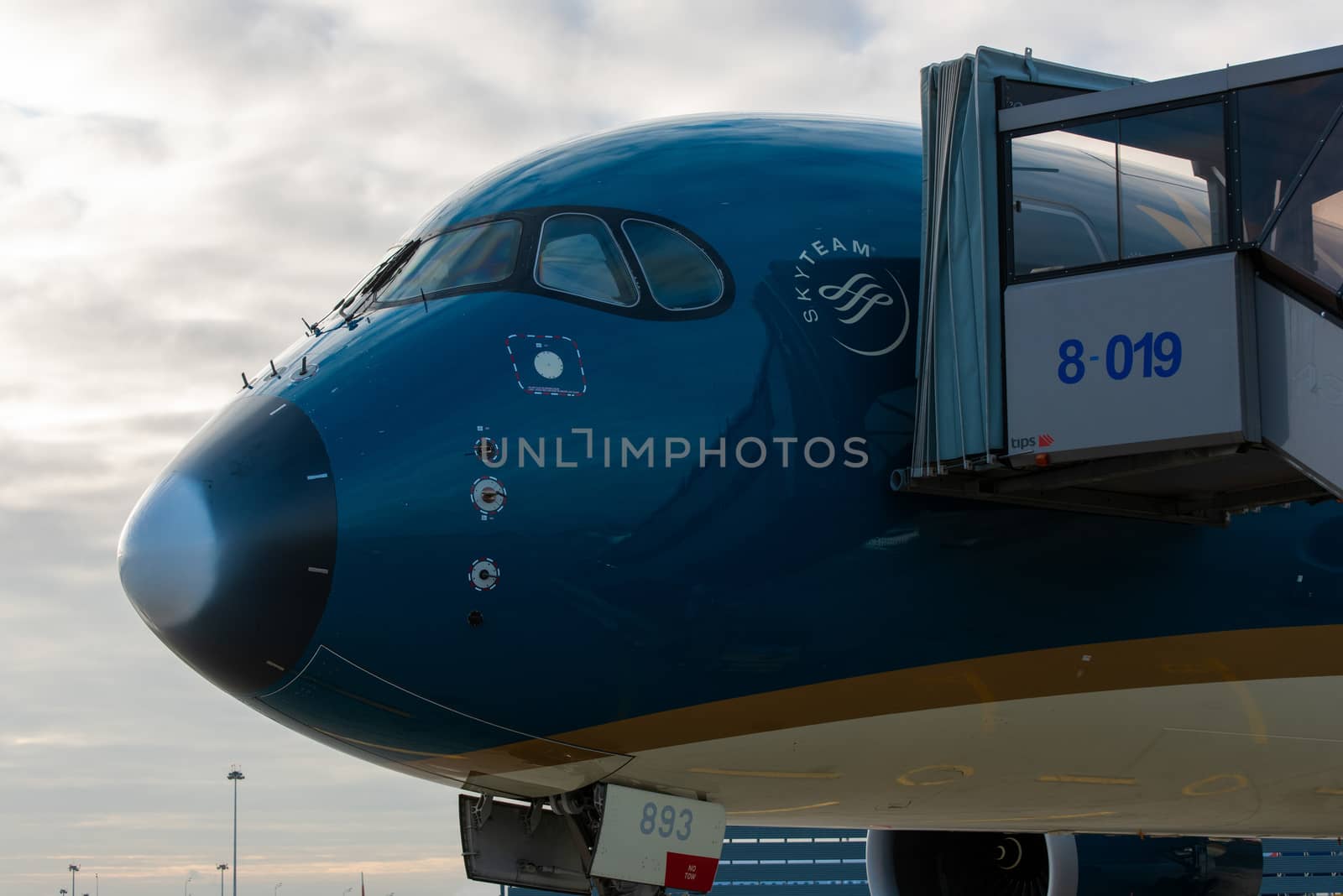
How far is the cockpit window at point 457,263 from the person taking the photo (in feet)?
30.2

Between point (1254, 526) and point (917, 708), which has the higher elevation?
point (1254, 526)

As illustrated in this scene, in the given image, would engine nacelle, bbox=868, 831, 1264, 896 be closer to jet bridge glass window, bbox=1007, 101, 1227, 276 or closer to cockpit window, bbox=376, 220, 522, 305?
jet bridge glass window, bbox=1007, 101, 1227, 276

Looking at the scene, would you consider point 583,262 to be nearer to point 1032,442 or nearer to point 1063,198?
point 1063,198

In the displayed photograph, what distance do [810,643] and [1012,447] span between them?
149 cm

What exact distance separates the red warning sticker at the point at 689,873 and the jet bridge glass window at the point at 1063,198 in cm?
360

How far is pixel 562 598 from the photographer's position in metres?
8.28

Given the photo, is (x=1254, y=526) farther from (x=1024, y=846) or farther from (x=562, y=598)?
(x=1024, y=846)

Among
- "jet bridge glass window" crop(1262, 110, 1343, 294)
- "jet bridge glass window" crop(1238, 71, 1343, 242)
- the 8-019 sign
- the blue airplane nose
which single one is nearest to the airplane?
the blue airplane nose

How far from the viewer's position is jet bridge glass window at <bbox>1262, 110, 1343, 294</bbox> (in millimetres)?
7680

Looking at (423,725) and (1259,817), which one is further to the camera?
(1259,817)

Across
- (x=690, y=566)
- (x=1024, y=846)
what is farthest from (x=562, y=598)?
(x=1024, y=846)

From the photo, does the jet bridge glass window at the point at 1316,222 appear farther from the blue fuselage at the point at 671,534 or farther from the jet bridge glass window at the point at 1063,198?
the blue fuselage at the point at 671,534

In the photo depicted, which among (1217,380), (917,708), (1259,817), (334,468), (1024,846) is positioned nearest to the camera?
(1217,380)


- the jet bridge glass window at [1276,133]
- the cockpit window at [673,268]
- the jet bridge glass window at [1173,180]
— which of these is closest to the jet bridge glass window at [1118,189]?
the jet bridge glass window at [1173,180]
